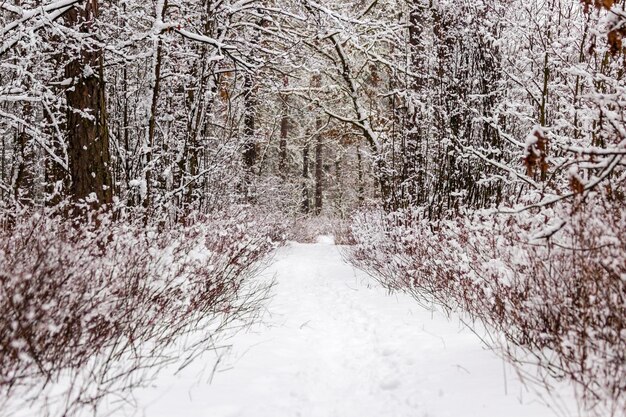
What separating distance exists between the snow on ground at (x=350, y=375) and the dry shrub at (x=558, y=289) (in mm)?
292

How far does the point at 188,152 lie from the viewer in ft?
26.4

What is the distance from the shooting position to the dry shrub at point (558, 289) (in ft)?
8.75

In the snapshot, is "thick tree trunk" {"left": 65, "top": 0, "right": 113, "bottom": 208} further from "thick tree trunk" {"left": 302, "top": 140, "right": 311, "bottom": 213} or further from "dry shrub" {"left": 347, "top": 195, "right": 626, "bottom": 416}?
"thick tree trunk" {"left": 302, "top": 140, "right": 311, "bottom": 213}

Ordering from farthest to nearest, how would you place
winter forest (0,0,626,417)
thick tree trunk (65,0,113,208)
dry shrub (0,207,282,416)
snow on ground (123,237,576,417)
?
thick tree trunk (65,0,113,208) → snow on ground (123,237,576,417) → winter forest (0,0,626,417) → dry shrub (0,207,282,416)

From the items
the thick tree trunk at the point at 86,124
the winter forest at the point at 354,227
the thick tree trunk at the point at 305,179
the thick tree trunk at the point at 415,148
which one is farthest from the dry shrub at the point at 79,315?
the thick tree trunk at the point at 305,179

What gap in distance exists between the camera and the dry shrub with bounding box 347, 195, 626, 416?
267 cm

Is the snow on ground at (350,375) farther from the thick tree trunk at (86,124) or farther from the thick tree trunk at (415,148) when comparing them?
the thick tree trunk at (86,124)

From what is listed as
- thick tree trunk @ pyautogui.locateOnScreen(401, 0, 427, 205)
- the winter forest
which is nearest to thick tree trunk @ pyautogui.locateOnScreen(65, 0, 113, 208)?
the winter forest

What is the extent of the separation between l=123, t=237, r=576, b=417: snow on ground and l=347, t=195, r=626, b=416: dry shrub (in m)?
0.29

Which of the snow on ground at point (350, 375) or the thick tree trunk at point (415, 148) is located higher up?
the thick tree trunk at point (415, 148)

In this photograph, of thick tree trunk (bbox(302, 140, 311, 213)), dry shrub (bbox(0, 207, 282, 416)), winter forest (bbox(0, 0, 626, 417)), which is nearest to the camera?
dry shrub (bbox(0, 207, 282, 416))

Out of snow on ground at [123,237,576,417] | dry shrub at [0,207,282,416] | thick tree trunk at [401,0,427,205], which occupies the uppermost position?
thick tree trunk at [401,0,427,205]

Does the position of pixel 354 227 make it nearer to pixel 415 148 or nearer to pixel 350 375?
pixel 415 148

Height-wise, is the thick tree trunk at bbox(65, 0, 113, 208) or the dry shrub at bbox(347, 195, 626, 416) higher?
the thick tree trunk at bbox(65, 0, 113, 208)
